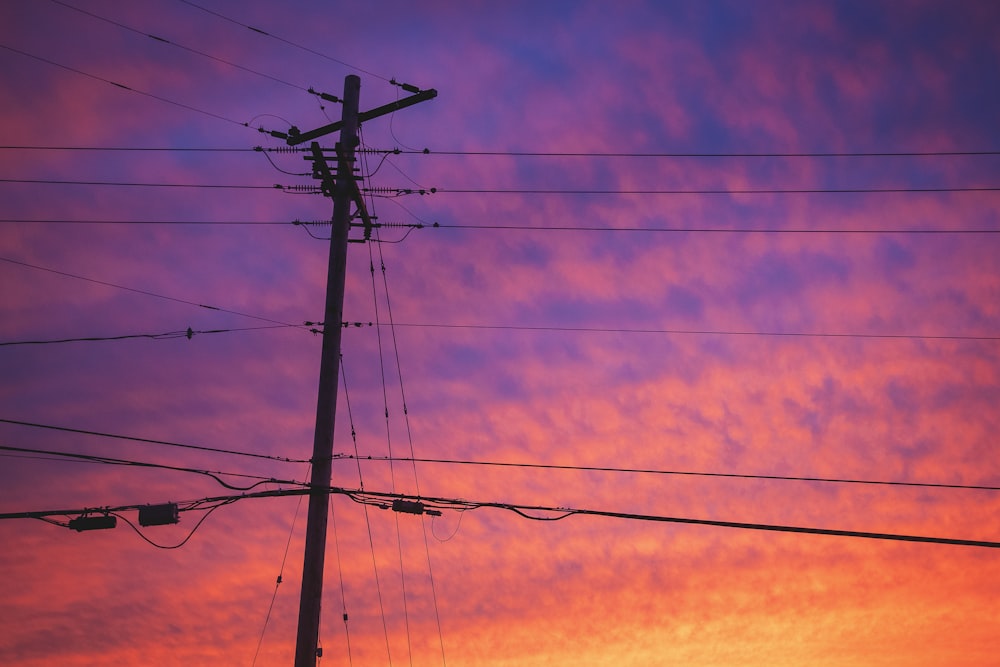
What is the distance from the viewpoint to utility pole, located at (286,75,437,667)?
17.6 meters

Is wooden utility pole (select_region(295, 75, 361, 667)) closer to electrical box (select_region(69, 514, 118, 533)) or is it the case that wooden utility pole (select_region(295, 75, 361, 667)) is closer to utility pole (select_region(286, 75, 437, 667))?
utility pole (select_region(286, 75, 437, 667))

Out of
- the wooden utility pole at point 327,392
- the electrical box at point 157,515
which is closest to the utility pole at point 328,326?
the wooden utility pole at point 327,392

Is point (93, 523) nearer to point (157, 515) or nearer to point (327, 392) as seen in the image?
point (157, 515)

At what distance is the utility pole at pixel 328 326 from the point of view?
57.7 ft

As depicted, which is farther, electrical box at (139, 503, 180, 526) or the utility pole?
electrical box at (139, 503, 180, 526)

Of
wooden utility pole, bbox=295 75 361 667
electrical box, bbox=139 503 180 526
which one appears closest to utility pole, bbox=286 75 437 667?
wooden utility pole, bbox=295 75 361 667

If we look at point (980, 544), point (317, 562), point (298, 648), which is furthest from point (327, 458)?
point (980, 544)

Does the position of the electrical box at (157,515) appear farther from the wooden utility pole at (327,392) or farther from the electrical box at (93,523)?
the wooden utility pole at (327,392)

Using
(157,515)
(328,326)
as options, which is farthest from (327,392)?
(157,515)

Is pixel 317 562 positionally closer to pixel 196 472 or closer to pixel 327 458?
pixel 327 458

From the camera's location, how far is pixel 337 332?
778 inches

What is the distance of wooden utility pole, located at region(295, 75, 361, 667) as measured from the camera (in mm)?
17531

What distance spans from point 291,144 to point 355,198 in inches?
88.0

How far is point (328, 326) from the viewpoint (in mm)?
19797
